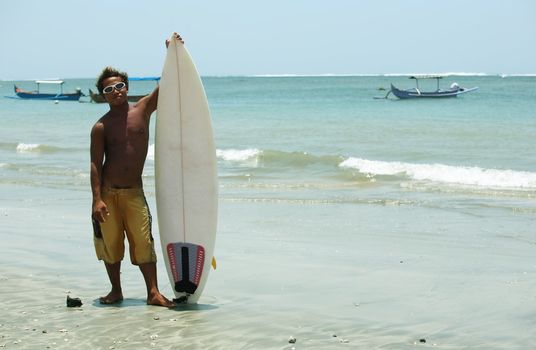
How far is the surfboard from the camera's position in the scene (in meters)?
5.26

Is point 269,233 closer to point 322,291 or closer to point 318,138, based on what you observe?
point 322,291

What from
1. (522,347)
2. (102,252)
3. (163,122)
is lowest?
(522,347)

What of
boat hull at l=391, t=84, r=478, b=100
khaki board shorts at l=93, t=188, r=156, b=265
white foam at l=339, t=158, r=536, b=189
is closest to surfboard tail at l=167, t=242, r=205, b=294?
khaki board shorts at l=93, t=188, r=156, b=265

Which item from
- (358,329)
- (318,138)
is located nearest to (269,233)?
(358,329)

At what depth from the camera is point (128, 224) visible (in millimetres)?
5012

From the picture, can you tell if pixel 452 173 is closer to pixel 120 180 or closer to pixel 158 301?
pixel 158 301

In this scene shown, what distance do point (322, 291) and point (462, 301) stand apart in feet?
2.97

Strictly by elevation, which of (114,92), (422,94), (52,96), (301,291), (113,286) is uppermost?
(52,96)

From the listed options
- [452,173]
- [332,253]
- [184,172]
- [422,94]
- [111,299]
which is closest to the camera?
[111,299]

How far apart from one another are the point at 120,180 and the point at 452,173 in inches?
392

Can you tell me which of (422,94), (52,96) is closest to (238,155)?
(422,94)

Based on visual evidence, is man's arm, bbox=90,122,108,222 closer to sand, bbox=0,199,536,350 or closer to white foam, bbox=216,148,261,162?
sand, bbox=0,199,536,350

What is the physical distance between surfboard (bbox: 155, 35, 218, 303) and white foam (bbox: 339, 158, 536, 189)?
8194mm

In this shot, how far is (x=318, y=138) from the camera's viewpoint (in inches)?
890
